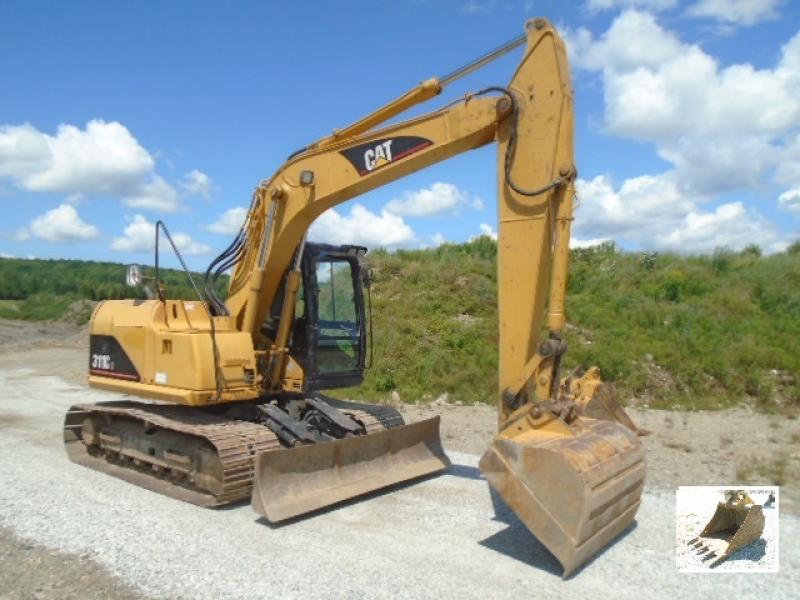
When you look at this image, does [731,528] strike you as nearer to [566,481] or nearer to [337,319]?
[566,481]

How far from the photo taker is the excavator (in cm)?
518

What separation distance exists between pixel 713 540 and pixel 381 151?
4337mm

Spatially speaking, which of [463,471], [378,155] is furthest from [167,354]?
[463,471]

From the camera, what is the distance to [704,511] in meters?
6.01

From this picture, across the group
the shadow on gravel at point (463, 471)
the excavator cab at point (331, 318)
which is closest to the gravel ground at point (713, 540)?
the shadow on gravel at point (463, 471)

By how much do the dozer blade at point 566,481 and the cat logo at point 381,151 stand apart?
2637mm

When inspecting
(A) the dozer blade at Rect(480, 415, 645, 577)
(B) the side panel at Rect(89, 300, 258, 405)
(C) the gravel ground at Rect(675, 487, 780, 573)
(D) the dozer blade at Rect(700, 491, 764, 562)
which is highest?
(B) the side panel at Rect(89, 300, 258, 405)

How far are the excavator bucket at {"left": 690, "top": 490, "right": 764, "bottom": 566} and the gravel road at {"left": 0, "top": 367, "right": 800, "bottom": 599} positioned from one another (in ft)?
0.82

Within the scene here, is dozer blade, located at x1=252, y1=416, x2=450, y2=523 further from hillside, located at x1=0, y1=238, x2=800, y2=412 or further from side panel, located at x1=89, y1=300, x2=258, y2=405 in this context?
hillside, located at x1=0, y1=238, x2=800, y2=412

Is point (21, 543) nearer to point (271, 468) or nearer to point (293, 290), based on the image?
point (271, 468)

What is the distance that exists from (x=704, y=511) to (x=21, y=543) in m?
5.55

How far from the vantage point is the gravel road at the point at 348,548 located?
4598 mm

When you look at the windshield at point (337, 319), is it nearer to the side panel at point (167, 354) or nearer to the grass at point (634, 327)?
the side panel at point (167, 354)

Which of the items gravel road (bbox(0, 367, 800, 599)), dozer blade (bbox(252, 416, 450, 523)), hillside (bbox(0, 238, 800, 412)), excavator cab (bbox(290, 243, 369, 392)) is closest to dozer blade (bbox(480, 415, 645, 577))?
gravel road (bbox(0, 367, 800, 599))
